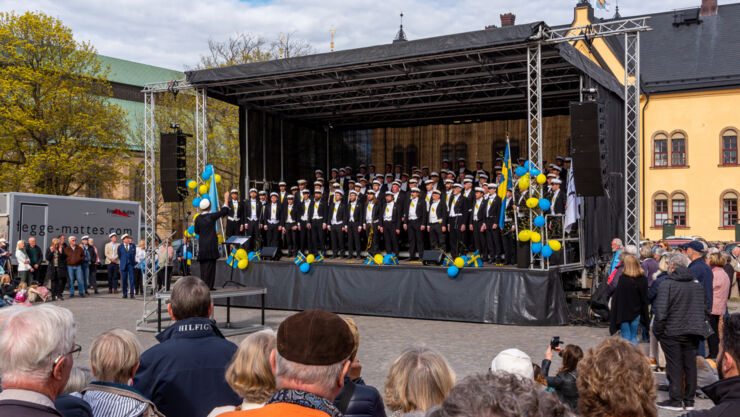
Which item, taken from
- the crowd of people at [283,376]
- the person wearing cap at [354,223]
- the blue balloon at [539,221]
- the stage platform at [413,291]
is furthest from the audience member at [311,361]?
the person wearing cap at [354,223]

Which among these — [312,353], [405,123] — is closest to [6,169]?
[405,123]

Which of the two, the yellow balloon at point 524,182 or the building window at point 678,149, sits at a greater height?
the building window at point 678,149

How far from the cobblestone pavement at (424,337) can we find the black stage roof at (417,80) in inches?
208

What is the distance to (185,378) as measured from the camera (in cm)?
354

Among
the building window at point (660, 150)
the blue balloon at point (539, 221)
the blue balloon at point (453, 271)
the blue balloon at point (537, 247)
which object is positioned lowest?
the blue balloon at point (453, 271)

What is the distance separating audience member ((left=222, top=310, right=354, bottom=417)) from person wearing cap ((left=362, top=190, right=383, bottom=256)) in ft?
44.9

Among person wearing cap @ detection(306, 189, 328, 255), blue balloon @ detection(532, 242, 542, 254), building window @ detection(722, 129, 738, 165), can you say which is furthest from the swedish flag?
building window @ detection(722, 129, 738, 165)

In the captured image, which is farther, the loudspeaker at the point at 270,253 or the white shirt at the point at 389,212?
the loudspeaker at the point at 270,253

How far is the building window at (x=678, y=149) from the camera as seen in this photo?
3366cm

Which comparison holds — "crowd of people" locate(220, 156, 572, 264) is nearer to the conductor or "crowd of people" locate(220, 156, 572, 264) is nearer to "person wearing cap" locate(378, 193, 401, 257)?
"person wearing cap" locate(378, 193, 401, 257)

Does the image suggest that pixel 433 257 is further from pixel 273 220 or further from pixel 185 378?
pixel 185 378

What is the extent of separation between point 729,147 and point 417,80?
2409 cm

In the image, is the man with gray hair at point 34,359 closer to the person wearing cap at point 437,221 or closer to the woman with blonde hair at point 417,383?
the woman with blonde hair at point 417,383

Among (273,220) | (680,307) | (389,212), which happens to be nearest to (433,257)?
(389,212)
